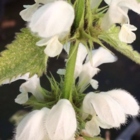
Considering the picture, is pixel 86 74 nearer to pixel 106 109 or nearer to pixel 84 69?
pixel 84 69

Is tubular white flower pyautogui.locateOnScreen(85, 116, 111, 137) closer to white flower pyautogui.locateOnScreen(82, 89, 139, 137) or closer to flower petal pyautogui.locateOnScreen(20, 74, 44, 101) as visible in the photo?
white flower pyautogui.locateOnScreen(82, 89, 139, 137)

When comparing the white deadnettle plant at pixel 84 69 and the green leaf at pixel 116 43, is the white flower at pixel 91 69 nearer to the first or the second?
the white deadnettle plant at pixel 84 69

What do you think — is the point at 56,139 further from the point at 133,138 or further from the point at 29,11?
the point at 133,138

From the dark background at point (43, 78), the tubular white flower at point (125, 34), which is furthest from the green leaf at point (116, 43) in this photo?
the dark background at point (43, 78)

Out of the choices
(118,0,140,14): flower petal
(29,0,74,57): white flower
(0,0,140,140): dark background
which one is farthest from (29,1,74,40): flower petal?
(0,0,140,140): dark background

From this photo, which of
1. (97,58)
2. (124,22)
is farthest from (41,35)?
(97,58)

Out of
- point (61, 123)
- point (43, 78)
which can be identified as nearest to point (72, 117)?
point (61, 123)

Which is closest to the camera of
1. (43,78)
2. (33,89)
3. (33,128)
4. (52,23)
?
(52,23)
